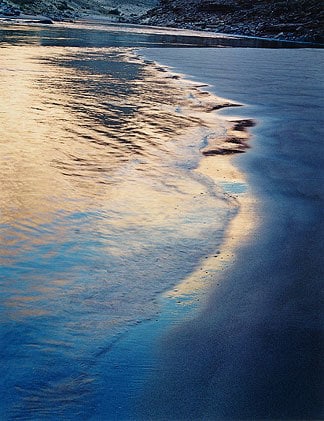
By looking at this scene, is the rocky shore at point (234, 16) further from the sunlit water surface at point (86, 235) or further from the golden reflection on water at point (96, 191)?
the sunlit water surface at point (86, 235)

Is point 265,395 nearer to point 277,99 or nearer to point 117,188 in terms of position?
point 117,188

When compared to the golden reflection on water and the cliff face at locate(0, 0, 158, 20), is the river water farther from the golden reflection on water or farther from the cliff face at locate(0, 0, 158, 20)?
the cliff face at locate(0, 0, 158, 20)

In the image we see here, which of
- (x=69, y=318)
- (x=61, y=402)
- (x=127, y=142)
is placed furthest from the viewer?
(x=127, y=142)

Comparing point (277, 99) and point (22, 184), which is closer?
point (22, 184)

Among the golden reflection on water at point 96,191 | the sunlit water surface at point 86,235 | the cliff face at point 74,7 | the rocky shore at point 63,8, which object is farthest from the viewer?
the cliff face at point 74,7

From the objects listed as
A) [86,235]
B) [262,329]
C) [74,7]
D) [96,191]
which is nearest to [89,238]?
[86,235]

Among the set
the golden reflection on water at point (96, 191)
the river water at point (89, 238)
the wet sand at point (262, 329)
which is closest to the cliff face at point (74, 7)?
the golden reflection on water at point (96, 191)

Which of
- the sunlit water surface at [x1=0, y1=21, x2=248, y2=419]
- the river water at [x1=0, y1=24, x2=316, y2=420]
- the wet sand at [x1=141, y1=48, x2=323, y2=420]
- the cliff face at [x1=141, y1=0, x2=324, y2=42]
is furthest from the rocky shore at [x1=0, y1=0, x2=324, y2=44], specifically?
the wet sand at [x1=141, y1=48, x2=323, y2=420]

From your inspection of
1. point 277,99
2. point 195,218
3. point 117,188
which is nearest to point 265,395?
point 195,218
